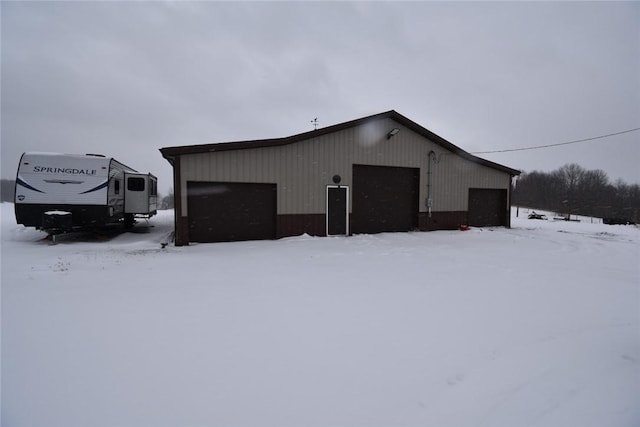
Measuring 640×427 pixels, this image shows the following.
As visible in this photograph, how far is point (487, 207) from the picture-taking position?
16.3m

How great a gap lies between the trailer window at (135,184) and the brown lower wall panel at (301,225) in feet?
24.6

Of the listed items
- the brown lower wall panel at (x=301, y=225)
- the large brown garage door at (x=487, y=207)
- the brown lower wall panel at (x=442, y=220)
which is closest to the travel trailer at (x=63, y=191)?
the brown lower wall panel at (x=301, y=225)

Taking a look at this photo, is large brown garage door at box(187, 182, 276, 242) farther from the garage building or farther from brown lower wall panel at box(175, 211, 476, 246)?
brown lower wall panel at box(175, 211, 476, 246)

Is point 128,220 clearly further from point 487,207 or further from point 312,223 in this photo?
point 487,207

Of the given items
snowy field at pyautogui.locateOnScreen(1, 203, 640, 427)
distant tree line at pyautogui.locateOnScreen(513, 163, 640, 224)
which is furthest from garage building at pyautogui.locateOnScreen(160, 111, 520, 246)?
distant tree line at pyautogui.locateOnScreen(513, 163, 640, 224)

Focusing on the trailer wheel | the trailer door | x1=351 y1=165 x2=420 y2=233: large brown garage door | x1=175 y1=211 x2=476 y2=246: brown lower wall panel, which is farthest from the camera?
the trailer wheel

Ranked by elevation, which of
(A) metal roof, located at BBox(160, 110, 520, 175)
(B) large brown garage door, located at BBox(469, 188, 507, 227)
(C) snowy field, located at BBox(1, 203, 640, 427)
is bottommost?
(C) snowy field, located at BBox(1, 203, 640, 427)

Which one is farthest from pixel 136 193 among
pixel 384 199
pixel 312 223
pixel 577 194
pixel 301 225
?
pixel 577 194

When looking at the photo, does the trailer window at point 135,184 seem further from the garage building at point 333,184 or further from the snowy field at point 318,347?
the snowy field at point 318,347

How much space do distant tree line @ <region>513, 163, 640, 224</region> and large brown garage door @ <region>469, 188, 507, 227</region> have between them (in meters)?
47.1

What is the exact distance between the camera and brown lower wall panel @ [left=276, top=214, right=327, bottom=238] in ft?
37.5

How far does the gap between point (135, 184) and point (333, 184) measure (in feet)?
31.1

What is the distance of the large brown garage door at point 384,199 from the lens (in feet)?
42.7

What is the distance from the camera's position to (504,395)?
244 centimetres
